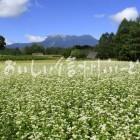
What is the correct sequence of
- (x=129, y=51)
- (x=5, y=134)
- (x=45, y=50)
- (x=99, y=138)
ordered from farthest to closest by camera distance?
1. (x=45, y=50)
2. (x=129, y=51)
3. (x=5, y=134)
4. (x=99, y=138)

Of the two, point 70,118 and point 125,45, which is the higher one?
point 125,45

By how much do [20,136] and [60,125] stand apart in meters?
1.10

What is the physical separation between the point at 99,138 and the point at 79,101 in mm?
6041

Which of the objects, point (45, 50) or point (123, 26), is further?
point (45, 50)

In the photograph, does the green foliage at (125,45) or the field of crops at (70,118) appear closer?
the field of crops at (70,118)

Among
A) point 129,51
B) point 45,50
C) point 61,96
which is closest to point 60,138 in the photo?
point 61,96

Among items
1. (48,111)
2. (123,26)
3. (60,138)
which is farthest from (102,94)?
(123,26)

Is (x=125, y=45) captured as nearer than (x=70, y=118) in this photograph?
No

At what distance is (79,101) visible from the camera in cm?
1574

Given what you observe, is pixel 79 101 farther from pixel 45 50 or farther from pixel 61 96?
pixel 45 50

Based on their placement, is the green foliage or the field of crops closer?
the field of crops

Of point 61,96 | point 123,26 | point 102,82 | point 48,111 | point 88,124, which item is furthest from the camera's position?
point 123,26

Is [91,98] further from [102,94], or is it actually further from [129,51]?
[129,51]

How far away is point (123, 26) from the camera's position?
11512 cm
